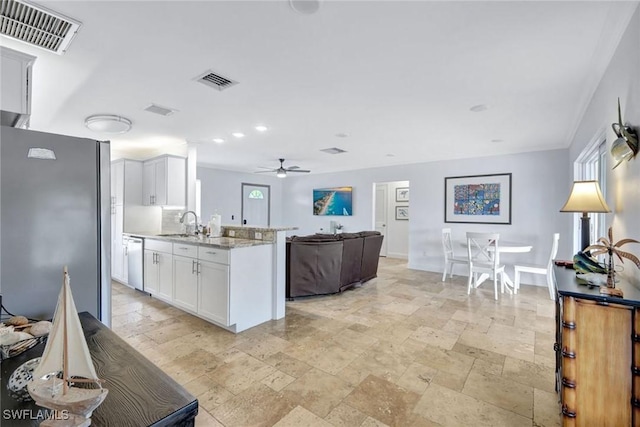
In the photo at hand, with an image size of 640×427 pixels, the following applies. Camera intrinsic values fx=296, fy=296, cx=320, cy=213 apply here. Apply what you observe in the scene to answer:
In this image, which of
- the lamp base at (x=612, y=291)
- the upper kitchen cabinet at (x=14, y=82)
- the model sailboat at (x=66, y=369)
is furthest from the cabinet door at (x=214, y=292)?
the lamp base at (x=612, y=291)

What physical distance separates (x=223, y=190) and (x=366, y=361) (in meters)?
6.33

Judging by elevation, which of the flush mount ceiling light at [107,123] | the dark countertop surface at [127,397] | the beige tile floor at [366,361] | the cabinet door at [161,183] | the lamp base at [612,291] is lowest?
the beige tile floor at [366,361]

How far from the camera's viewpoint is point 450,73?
8.00 ft

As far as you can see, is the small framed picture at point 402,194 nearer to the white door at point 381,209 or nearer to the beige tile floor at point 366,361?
the white door at point 381,209

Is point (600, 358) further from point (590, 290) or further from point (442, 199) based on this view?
point (442, 199)

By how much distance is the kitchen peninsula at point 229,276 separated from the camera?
3078 mm

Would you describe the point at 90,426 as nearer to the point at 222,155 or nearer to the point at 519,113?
the point at 519,113

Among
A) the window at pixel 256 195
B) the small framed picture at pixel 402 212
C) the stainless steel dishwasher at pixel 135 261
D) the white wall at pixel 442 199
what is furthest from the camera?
the window at pixel 256 195

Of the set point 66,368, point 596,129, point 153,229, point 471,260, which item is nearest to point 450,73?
point 596,129

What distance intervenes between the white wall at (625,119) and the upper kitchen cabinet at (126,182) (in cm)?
606

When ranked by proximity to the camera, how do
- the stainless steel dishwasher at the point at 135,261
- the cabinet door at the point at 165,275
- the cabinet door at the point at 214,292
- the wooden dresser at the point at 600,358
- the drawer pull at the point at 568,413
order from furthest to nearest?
the stainless steel dishwasher at the point at 135,261, the cabinet door at the point at 165,275, the cabinet door at the point at 214,292, the drawer pull at the point at 568,413, the wooden dresser at the point at 600,358

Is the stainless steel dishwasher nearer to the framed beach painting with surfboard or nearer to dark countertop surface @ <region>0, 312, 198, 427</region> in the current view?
dark countertop surface @ <region>0, 312, 198, 427</region>

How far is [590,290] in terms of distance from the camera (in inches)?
59.8

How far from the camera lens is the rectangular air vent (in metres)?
3.25
